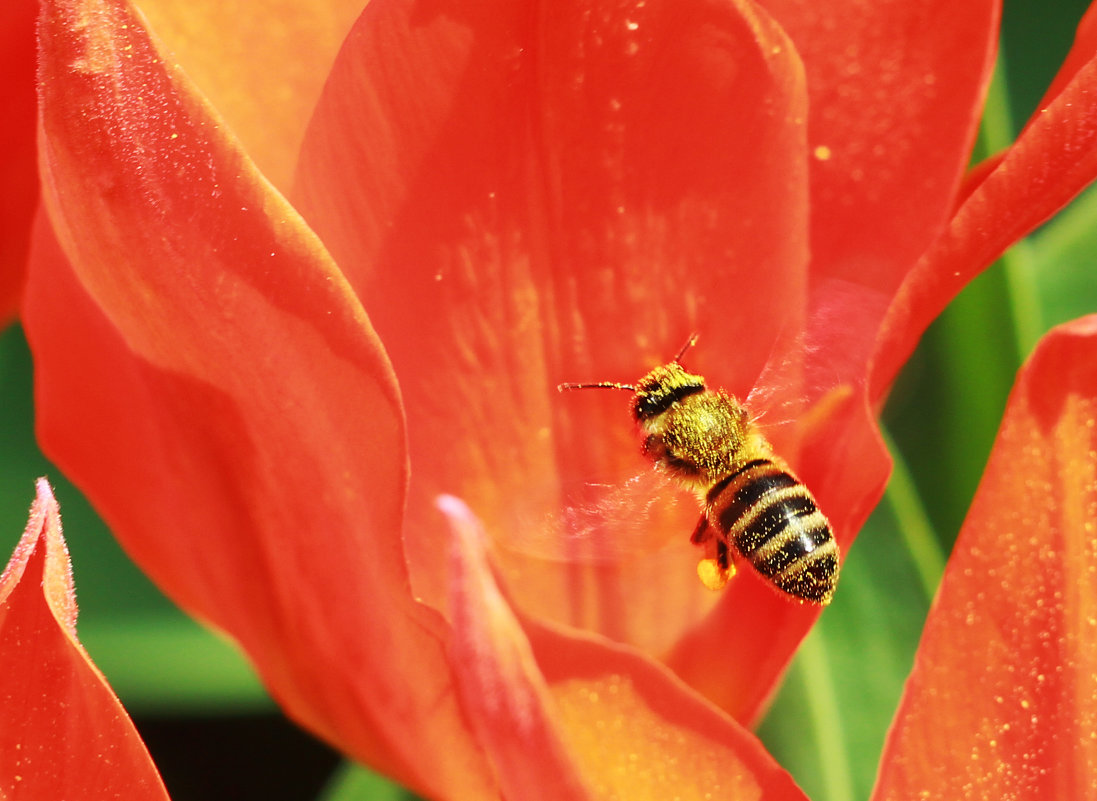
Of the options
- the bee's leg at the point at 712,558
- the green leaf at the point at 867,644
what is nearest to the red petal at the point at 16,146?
the bee's leg at the point at 712,558

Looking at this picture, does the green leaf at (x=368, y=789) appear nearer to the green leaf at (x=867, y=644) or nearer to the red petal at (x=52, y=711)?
the green leaf at (x=867, y=644)

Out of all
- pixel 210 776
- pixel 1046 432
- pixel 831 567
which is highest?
pixel 1046 432

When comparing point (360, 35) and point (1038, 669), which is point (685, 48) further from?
point (1038, 669)

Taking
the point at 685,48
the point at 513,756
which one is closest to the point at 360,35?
the point at 685,48

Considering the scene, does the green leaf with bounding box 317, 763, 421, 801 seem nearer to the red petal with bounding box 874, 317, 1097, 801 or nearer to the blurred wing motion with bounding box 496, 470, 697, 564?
the blurred wing motion with bounding box 496, 470, 697, 564

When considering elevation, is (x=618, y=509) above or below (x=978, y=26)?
below

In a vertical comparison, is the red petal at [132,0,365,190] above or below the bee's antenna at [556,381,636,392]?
above

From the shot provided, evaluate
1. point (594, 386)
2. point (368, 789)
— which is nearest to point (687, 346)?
point (594, 386)

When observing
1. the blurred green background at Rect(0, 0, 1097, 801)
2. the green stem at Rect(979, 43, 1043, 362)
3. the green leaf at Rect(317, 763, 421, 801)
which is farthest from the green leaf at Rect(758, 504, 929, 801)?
the green leaf at Rect(317, 763, 421, 801)
